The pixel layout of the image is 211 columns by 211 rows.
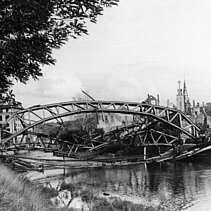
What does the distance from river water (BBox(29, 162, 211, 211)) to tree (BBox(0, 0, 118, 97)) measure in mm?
5985

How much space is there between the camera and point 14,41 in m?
7.27

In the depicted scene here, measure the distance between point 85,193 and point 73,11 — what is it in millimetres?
9818

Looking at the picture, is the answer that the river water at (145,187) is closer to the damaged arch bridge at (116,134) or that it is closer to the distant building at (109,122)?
the damaged arch bridge at (116,134)

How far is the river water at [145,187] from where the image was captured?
43.2ft

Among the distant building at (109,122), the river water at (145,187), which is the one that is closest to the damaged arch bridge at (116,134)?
the river water at (145,187)

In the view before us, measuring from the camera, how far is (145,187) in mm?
17203

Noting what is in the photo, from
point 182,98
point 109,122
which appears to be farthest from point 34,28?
point 182,98

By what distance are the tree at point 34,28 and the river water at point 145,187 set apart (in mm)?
5985

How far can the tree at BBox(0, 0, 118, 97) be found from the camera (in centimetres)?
681

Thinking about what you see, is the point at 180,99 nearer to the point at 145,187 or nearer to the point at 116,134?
the point at 116,134

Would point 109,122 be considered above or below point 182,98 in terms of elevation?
below

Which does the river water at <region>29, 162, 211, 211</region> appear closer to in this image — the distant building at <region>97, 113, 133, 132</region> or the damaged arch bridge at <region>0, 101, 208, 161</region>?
the damaged arch bridge at <region>0, 101, 208, 161</region>

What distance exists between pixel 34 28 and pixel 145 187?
473 inches

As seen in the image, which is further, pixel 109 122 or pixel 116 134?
pixel 109 122
